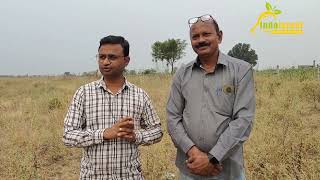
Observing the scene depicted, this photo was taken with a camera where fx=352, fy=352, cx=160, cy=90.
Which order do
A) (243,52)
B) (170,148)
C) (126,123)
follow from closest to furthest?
(126,123) → (170,148) → (243,52)

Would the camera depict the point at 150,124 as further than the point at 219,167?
Yes

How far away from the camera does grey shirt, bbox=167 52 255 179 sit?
1902 mm

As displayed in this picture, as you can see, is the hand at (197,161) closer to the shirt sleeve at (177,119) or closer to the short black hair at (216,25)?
the shirt sleeve at (177,119)

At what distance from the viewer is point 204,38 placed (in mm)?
1967

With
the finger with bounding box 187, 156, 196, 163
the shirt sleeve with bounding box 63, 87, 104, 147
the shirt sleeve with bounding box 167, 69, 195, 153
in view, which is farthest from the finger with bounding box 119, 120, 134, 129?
the finger with bounding box 187, 156, 196, 163

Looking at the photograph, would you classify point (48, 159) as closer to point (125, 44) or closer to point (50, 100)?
point (125, 44)

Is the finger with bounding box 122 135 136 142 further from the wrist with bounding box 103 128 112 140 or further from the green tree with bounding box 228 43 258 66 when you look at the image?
the green tree with bounding box 228 43 258 66

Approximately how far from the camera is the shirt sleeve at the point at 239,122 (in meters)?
1.86

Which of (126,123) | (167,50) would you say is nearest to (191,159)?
(126,123)

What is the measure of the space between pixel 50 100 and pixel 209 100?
24.2 feet

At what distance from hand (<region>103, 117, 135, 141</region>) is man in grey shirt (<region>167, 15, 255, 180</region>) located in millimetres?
269

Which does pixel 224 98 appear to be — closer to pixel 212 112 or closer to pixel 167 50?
pixel 212 112

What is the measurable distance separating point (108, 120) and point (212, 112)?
58cm

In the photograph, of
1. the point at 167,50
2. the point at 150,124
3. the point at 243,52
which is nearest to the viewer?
the point at 150,124
